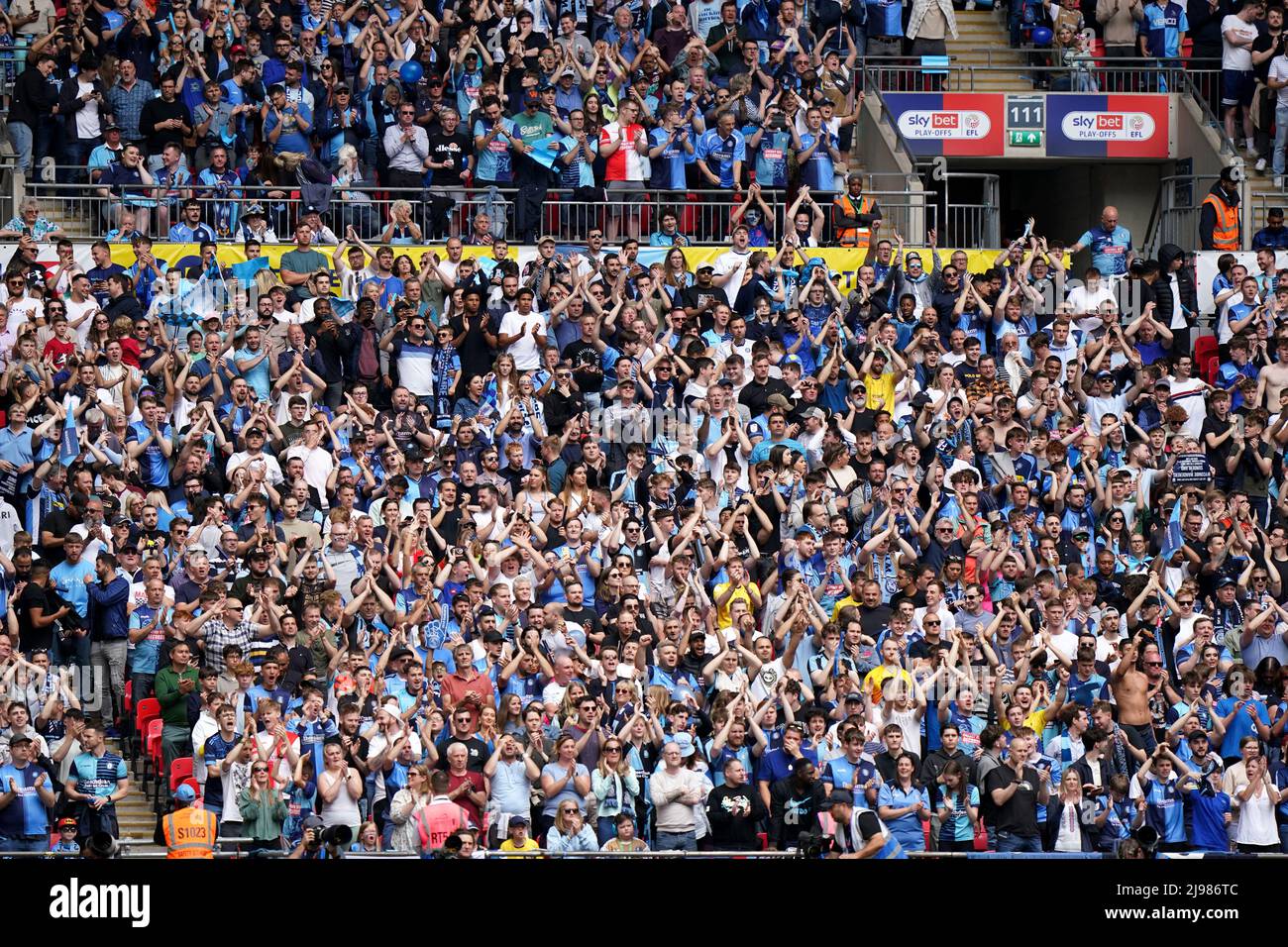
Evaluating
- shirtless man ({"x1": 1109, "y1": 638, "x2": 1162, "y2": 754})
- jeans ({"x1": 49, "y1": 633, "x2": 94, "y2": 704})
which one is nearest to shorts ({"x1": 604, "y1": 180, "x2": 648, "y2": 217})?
shirtless man ({"x1": 1109, "y1": 638, "x2": 1162, "y2": 754})

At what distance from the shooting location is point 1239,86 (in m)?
27.0

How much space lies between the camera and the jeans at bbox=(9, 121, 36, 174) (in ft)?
78.8

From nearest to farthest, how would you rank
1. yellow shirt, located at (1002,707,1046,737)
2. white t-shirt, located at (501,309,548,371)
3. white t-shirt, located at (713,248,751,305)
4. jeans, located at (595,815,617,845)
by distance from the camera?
jeans, located at (595,815,617,845)
yellow shirt, located at (1002,707,1046,737)
white t-shirt, located at (501,309,548,371)
white t-shirt, located at (713,248,751,305)

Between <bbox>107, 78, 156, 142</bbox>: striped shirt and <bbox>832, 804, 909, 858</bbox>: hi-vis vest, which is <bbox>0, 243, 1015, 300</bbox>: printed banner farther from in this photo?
<bbox>832, 804, 909, 858</bbox>: hi-vis vest

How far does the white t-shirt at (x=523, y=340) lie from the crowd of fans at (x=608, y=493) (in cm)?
6

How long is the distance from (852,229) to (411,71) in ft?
15.7

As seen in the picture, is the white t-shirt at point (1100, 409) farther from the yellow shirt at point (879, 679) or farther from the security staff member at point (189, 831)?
the security staff member at point (189, 831)

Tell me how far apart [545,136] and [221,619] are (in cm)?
784

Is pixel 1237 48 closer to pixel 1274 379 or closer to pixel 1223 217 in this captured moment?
pixel 1223 217

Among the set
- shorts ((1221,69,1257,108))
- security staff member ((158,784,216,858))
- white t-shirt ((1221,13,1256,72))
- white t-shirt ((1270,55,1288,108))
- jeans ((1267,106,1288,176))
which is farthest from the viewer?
shorts ((1221,69,1257,108))

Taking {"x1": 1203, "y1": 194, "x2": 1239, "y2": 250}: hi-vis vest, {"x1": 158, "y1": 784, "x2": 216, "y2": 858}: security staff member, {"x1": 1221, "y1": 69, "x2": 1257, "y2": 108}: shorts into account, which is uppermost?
{"x1": 1221, "y1": 69, "x2": 1257, "y2": 108}: shorts

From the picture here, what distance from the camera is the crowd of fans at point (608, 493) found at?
17516 mm

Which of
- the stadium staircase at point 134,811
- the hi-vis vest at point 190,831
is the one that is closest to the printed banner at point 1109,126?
the stadium staircase at point 134,811

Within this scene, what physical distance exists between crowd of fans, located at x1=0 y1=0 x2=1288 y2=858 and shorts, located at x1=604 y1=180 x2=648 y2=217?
100mm
